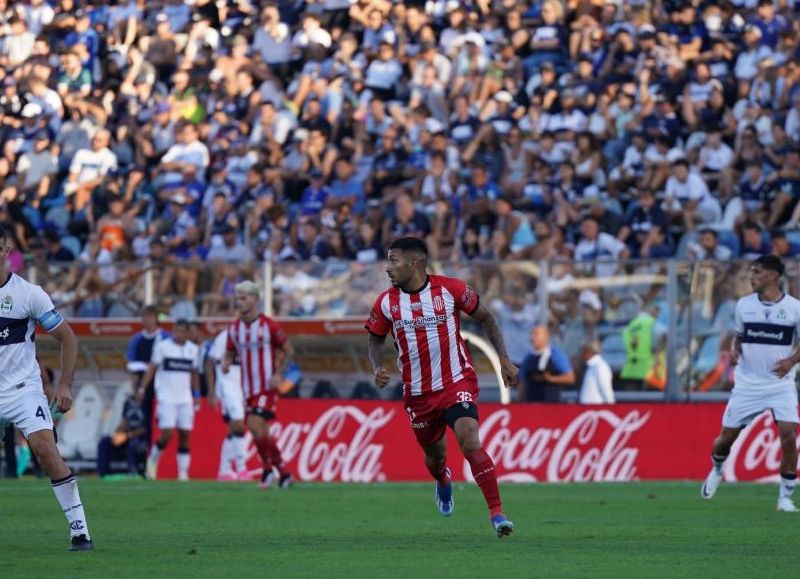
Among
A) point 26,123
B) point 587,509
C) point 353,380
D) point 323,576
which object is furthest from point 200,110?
point 323,576

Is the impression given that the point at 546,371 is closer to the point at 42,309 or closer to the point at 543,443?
the point at 543,443

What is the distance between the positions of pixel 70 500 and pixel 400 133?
18.0m

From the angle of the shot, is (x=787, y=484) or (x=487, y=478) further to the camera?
(x=787, y=484)

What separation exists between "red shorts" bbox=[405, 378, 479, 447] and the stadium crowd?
36.5ft

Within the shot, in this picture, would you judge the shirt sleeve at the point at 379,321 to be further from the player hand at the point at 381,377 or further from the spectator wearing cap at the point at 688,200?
the spectator wearing cap at the point at 688,200

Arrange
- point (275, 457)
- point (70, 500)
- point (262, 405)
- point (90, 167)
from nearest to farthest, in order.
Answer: point (70, 500), point (262, 405), point (275, 457), point (90, 167)

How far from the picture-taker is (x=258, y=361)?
19594 millimetres

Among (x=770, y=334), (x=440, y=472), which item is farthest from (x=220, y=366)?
(x=440, y=472)

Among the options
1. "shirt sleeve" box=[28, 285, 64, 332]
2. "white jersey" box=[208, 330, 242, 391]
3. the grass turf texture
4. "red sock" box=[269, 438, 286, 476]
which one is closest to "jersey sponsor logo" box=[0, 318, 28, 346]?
"shirt sleeve" box=[28, 285, 64, 332]

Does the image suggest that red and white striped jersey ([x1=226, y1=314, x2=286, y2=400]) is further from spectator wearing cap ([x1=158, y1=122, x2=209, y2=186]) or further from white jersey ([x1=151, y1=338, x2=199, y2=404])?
spectator wearing cap ([x1=158, y1=122, x2=209, y2=186])

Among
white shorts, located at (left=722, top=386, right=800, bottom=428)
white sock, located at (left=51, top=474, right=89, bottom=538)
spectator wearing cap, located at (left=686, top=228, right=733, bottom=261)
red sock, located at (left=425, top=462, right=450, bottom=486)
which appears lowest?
white shorts, located at (left=722, top=386, right=800, bottom=428)

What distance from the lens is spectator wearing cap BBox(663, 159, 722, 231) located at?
2384 centimetres

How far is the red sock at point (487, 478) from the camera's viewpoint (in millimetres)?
11516

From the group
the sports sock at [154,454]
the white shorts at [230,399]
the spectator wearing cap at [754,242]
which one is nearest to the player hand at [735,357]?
the spectator wearing cap at [754,242]
